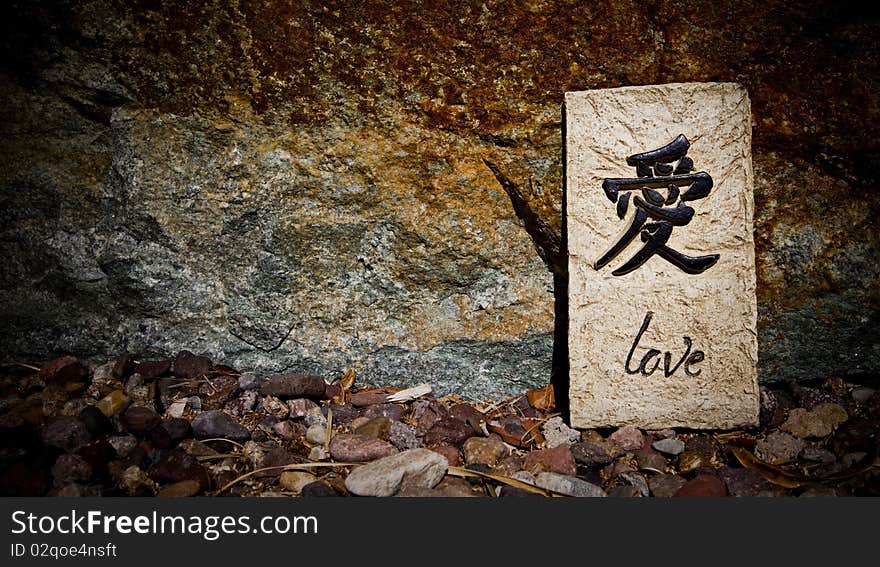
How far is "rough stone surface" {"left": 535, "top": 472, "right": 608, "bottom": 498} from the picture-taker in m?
1.65

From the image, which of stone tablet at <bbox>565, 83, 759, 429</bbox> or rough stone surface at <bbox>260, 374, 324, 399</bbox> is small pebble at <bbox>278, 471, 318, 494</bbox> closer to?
rough stone surface at <bbox>260, 374, 324, 399</bbox>

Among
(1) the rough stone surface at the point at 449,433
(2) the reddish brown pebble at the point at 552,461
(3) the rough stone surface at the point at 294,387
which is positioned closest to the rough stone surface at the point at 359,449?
(1) the rough stone surface at the point at 449,433

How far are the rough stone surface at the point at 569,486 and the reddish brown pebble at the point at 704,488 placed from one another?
0.23m

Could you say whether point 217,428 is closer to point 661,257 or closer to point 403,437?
point 403,437

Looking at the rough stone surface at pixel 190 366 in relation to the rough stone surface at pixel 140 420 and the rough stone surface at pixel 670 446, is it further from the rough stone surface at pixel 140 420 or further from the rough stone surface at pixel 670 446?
the rough stone surface at pixel 670 446

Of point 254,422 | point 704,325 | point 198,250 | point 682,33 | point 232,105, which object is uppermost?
point 682,33

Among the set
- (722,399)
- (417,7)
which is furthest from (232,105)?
(722,399)

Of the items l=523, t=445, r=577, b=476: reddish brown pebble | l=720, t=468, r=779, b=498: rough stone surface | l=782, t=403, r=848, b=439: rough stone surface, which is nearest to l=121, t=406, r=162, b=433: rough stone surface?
l=523, t=445, r=577, b=476: reddish brown pebble

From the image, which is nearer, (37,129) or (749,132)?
(749,132)

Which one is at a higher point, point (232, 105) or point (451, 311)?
point (232, 105)

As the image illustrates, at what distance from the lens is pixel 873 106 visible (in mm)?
1956

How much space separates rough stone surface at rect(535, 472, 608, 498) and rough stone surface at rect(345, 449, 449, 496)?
30cm

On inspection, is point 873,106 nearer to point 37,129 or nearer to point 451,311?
point 451,311

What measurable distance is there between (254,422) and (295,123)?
1063 mm
